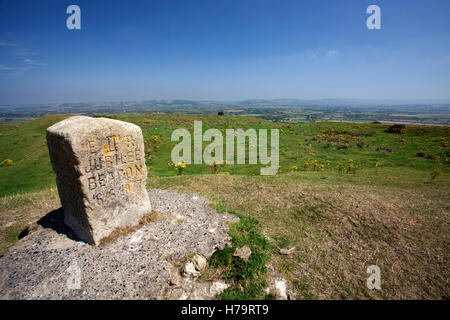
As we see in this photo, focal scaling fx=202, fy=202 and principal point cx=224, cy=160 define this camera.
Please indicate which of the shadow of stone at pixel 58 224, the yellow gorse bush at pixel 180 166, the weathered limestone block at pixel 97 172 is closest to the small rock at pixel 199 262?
the weathered limestone block at pixel 97 172

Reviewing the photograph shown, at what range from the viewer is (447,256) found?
276 inches

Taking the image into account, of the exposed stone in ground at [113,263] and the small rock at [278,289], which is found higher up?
the exposed stone in ground at [113,263]

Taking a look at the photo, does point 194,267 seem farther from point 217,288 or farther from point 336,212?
point 336,212

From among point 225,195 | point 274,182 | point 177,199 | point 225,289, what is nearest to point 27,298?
point 225,289

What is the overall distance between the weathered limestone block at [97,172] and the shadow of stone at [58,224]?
6.8 inches

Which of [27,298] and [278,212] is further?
[278,212]

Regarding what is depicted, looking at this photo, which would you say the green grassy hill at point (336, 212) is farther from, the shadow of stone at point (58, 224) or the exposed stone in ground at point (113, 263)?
the exposed stone in ground at point (113, 263)

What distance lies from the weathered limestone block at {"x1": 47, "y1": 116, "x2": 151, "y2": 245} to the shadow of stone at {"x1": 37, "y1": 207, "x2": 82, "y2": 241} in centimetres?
17

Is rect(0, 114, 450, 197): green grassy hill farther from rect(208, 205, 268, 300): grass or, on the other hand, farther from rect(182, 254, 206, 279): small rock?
rect(182, 254, 206, 279): small rock

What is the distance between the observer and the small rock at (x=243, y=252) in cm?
654

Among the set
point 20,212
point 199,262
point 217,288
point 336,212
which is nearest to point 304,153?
point 336,212

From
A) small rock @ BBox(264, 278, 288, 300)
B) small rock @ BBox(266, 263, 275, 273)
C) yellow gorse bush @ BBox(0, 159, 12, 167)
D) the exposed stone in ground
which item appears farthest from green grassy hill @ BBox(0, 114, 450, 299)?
the exposed stone in ground
